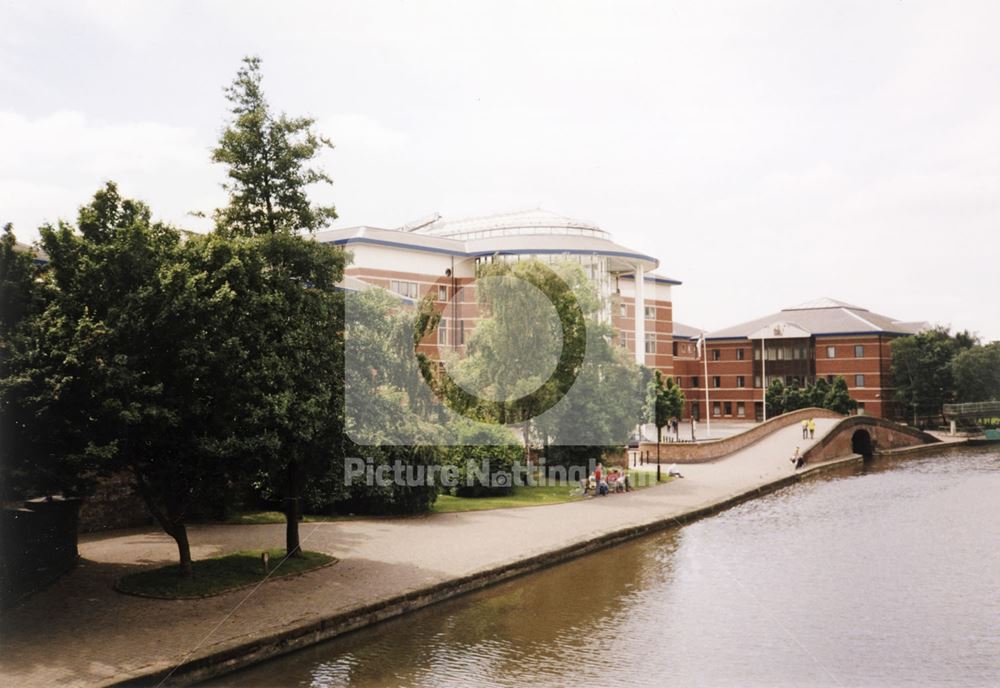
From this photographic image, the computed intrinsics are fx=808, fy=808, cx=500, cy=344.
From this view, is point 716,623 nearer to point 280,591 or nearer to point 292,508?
point 280,591

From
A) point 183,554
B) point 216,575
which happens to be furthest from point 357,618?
point 183,554

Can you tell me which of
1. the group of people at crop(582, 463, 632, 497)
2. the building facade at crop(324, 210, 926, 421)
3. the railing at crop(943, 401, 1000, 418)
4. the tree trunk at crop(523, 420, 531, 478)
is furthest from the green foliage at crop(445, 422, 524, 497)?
the railing at crop(943, 401, 1000, 418)

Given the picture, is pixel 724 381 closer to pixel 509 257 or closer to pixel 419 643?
pixel 509 257

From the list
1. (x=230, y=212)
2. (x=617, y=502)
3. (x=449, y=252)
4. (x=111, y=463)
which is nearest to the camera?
(x=111, y=463)

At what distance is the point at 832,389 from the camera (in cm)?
7112

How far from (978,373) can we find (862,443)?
21.2 m

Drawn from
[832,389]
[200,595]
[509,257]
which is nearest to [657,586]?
[200,595]

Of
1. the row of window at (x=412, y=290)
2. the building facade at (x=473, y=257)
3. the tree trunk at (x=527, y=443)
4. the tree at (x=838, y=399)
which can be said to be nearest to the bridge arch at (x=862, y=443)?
the tree at (x=838, y=399)

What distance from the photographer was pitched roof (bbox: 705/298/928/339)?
259ft

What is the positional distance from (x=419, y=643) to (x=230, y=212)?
15197mm

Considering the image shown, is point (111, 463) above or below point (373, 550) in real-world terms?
above

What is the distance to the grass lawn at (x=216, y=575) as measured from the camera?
15.7m

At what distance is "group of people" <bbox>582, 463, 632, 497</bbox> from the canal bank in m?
2.98

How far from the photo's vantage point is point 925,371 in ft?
244
